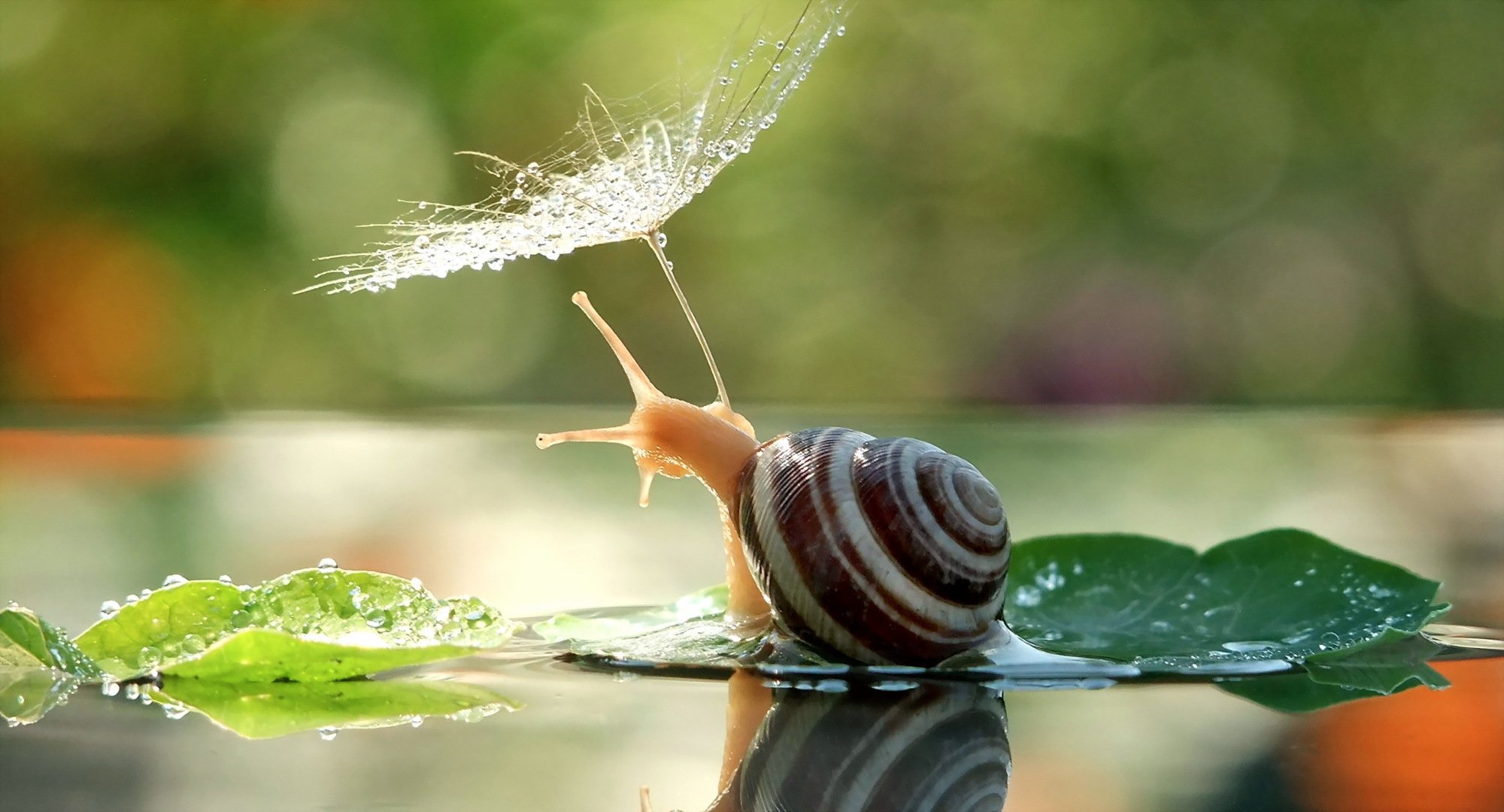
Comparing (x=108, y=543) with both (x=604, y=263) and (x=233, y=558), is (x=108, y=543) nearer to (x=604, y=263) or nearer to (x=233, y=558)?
(x=233, y=558)

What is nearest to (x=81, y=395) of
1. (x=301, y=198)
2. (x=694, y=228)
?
(x=301, y=198)

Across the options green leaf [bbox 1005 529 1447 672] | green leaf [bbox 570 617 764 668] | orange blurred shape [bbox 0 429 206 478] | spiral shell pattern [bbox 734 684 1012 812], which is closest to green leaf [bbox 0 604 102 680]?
green leaf [bbox 570 617 764 668]

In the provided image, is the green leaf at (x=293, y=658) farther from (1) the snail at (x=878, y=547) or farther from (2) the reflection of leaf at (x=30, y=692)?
(1) the snail at (x=878, y=547)

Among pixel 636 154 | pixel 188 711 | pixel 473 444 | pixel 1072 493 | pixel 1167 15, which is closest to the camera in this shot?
pixel 188 711

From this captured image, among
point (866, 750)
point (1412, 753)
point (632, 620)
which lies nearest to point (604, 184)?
point (632, 620)

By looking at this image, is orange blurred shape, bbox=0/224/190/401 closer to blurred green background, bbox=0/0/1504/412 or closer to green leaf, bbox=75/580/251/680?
blurred green background, bbox=0/0/1504/412

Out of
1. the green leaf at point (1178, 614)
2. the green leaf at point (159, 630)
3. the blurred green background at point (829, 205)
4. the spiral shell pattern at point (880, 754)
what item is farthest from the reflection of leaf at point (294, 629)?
the blurred green background at point (829, 205)
